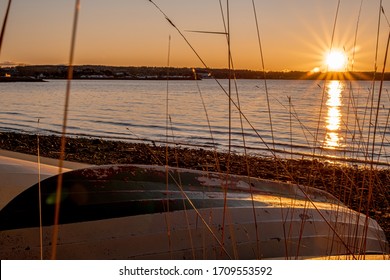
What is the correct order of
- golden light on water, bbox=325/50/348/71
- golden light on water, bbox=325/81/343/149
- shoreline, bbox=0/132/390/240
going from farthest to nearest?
1. shoreline, bbox=0/132/390/240
2. golden light on water, bbox=325/81/343/149
3. golden light on water, bbox=325/50/348/71

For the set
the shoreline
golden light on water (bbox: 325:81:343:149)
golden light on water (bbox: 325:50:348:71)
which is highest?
golden light on water (bbox: 325:50:348:71)

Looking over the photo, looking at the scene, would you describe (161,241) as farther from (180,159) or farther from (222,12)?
(180,159)

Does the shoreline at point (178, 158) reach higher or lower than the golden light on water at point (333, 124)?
lower

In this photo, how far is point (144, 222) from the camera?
2.89 meters

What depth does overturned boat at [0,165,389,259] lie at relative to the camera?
2.65 m

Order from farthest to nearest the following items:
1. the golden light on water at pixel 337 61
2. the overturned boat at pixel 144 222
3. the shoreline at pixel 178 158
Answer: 1. the shoreline at pixel 178 158
2. the golden light on water at pixel 337 61
3. the overturned boat at pixel 144 222

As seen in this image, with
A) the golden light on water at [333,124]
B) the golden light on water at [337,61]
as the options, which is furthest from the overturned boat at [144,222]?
the golden light on water at [333,124]

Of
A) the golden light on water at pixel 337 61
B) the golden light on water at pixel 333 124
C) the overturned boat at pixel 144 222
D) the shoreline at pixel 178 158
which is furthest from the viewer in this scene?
the shoreline at pixel 178 158

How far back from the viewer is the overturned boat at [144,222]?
265cm

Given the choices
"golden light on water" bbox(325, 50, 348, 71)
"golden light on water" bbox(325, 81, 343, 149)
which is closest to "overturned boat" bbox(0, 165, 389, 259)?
"golden light on water" bbox(325, 50, 348, 71)

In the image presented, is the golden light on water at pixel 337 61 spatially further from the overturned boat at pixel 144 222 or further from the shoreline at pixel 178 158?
the shoreline at pixel 178 158

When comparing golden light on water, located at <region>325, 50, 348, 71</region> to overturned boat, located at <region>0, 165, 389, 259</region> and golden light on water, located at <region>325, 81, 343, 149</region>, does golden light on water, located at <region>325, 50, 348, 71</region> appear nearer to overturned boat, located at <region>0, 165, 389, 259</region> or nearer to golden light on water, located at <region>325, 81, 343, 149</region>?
golden light on water, located at <region>325, 81, 343, 149</region>
